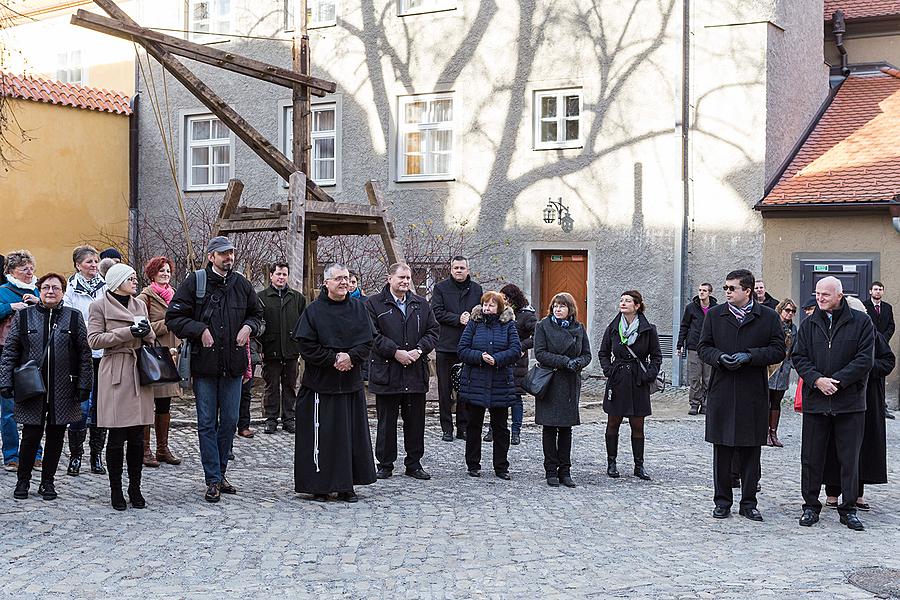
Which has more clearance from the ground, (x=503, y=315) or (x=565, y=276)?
(x=565, y=276)

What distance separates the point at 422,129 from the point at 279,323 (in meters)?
9.50

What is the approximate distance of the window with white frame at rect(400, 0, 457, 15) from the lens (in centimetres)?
2064

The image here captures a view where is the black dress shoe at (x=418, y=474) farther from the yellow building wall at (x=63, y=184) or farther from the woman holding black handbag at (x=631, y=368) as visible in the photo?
the yellow building wall at (x=63, y=184)

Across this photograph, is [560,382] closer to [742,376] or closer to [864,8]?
[742,376]

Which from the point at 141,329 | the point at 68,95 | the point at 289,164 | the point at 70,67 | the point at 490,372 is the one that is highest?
the point at 70,67

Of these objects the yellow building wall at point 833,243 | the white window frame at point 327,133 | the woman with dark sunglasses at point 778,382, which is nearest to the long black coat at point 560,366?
the woman with dark sunglasses at point 778,382

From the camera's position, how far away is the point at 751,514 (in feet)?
28.0

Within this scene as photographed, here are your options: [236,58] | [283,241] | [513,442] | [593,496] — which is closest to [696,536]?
[593,496]

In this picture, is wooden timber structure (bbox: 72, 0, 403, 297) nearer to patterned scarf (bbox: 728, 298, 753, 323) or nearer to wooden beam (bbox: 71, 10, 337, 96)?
wooden beam (bbox: 71, 10, 337, 96)

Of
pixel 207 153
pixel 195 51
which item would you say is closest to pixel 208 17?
pixel 207 153

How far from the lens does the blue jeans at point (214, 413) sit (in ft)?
28.6

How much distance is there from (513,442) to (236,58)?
18.3 ft

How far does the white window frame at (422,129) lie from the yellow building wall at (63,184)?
6.02 metres

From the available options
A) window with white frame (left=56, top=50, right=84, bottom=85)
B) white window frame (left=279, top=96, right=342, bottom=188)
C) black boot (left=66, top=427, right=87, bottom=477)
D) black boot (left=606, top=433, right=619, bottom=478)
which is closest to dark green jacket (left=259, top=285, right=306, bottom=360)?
black boot (left=66, top=427, right=87, bottom=477)
